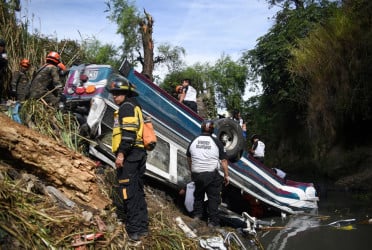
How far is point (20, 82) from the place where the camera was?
19.9 feet

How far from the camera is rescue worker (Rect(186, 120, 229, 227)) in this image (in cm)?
531

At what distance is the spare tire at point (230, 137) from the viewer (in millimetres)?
6301

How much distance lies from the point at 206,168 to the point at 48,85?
2441 mm

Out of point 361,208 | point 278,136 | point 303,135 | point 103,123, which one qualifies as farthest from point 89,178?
point 278,136

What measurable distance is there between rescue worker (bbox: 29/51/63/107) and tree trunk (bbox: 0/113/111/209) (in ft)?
4.59

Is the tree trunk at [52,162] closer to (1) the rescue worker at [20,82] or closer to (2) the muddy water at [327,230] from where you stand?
(1) the rescue worker at [20,82]

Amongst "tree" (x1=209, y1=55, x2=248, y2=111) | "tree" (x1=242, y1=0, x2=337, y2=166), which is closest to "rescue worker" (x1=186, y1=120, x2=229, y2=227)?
"tree" (x1=242, y1=0, x2=337, y2=166)

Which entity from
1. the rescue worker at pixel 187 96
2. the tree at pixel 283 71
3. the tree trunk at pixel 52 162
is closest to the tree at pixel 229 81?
the tree at pixel 283 71

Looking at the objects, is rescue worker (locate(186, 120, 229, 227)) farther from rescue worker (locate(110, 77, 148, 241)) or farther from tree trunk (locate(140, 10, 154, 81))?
tree trunk (locate(140, 10, 154, 81))

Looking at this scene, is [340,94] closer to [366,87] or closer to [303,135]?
[366,87]

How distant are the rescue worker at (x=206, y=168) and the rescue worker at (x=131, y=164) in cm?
138

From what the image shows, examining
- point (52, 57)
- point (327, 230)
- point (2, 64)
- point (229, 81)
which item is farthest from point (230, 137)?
point (229, 81)

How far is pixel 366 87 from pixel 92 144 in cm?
740

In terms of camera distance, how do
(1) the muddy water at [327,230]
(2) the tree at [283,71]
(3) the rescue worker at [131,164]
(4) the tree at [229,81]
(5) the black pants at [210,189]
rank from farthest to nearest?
(4) the tree at [229,81] < (2) the tree at [283,71] < (5) the black pants at [210,189] < (1) the muddy water at [327,230] < (3) the rescue worker at [131,164]
